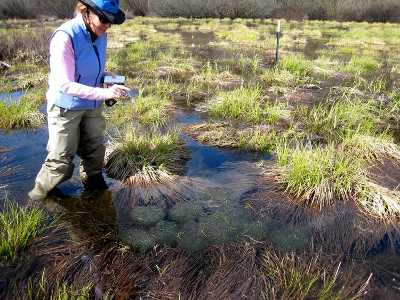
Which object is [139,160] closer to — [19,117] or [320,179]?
[320,179]

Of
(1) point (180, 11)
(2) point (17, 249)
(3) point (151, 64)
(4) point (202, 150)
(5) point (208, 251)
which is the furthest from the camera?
(1) point (180, 11)

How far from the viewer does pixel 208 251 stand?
8.64 feet

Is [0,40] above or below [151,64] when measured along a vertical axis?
above

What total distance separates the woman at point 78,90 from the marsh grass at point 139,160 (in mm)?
369

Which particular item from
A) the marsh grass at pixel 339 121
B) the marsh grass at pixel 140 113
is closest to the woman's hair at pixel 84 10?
the marsh grass at pixel 140 113

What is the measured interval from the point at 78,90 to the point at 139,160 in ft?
5.05

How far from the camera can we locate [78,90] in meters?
2.45

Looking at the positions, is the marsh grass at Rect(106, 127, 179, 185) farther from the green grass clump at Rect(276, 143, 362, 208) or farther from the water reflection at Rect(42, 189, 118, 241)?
the green grass clump at Rect(276, 143, 362, 208)

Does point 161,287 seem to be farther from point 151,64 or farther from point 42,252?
point 151,64

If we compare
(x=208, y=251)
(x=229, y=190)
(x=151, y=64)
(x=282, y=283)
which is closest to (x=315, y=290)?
(x=282, y=283)

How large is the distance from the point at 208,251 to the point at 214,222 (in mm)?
387

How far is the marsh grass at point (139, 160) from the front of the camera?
3.67 meters

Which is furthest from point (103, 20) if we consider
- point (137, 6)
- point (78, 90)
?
point (137, 6)

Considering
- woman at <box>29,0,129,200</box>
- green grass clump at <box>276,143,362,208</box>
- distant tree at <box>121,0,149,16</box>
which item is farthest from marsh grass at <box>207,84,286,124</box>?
distant tree at <box>121,0,149,16</box>
